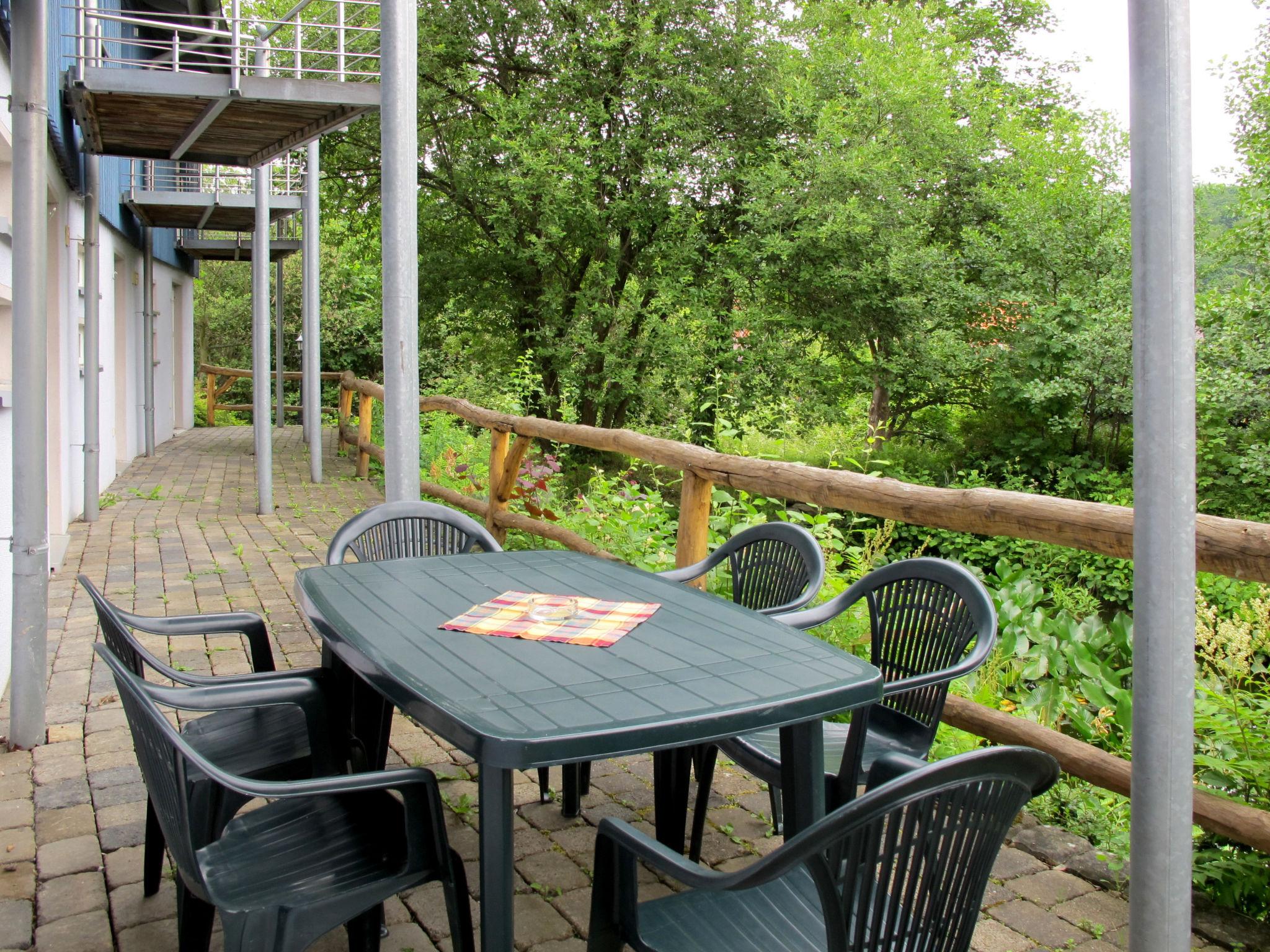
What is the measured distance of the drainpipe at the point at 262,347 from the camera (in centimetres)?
845

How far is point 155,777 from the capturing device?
1904 mm

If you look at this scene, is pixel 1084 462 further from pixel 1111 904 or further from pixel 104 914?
pixel 104 914

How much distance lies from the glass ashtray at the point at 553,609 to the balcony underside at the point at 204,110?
5.08 meters

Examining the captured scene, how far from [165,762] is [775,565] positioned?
185 cm

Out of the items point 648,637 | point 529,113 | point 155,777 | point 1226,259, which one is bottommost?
point 155,777

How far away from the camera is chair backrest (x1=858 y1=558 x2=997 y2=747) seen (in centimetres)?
252

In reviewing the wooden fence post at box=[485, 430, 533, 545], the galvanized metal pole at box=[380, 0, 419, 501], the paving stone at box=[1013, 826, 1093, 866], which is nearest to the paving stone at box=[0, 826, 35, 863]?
the galvanized metal pole at box=[380, 0, 419, 501]

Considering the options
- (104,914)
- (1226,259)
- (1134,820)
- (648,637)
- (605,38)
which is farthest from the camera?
(605,38)

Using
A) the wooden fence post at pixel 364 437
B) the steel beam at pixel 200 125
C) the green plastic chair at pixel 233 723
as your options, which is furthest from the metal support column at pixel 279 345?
the green plastic chair at pixel 233 723

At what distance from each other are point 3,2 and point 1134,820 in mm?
5715

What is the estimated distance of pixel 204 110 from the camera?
23.2ft

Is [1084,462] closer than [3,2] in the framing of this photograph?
No

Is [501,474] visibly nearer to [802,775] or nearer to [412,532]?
[412,532]

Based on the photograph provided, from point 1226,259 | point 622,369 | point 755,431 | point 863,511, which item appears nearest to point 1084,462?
point 1226,259
